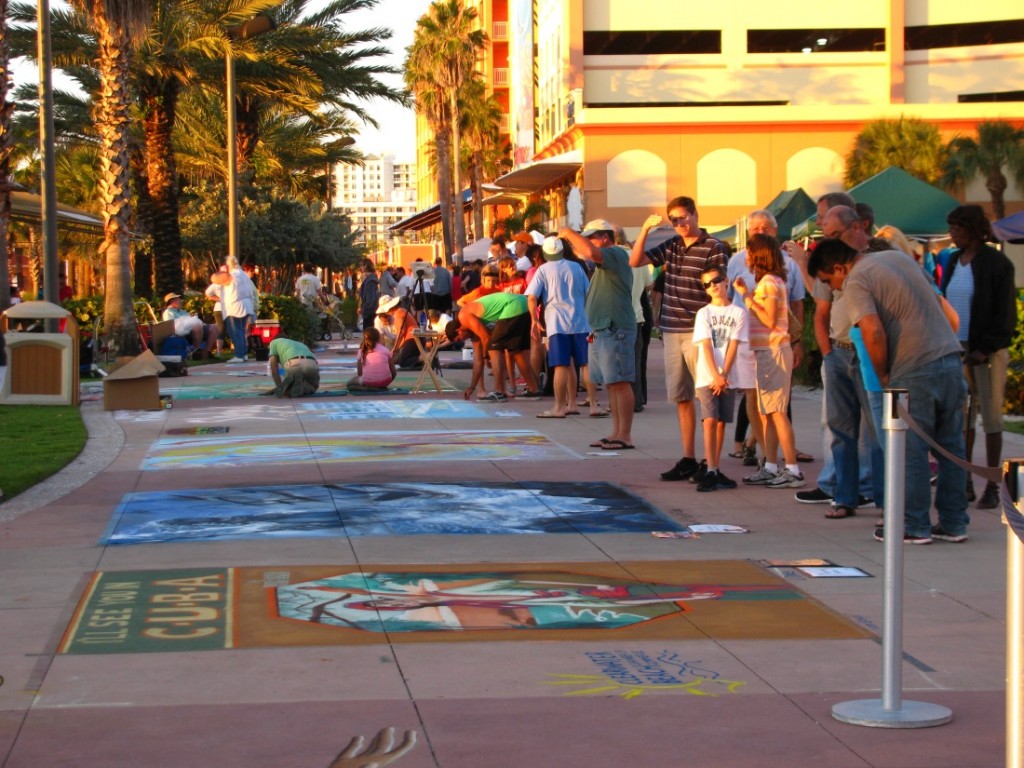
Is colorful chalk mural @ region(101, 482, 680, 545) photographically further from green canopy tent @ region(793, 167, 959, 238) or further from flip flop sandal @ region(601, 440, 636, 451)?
green canopy tent @ region(793, 167, 959, 238)

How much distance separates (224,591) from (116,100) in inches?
728

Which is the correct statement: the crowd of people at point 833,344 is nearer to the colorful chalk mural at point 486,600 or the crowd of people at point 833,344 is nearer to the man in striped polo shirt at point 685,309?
the man in striped polo shirt at point 685,309

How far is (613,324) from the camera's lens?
11695mm

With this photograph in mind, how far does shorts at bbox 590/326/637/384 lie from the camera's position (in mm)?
11477

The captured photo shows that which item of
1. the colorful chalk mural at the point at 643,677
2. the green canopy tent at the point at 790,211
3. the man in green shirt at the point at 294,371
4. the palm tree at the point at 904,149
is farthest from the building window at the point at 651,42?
the colorful chalk mural at the point at 643,677

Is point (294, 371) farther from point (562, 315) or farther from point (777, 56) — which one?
point (777, 56)

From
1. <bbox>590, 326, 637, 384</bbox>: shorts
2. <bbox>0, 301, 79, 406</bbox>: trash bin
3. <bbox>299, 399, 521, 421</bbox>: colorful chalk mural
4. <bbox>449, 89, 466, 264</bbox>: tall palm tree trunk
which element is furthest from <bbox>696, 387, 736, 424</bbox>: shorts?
<bbox>449, 89, 466, 264</bbox>: tall palm tree trunk

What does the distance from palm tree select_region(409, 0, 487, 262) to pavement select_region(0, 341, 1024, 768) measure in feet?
180

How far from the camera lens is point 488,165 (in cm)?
7338

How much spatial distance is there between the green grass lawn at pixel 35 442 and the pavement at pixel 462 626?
284mm

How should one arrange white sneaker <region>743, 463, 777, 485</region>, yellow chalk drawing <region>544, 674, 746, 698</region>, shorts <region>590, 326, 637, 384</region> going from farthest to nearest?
shorts <region>590, 326, 637, 384</region>
white sneaker <region>743, 463, 777, 485</region>
yellow chalk drawing <region>544, 674, 746, 698</region>

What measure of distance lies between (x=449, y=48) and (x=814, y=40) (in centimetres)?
1870

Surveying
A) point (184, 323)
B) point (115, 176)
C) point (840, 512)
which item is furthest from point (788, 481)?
point (115, 176)

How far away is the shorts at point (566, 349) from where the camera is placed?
1390 cm
